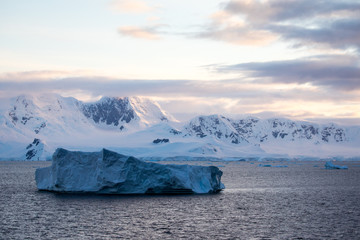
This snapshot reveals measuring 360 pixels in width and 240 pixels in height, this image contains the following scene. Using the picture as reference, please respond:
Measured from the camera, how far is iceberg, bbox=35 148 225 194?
43.9 metres

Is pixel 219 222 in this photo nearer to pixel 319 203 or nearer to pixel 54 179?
pixel 319 203

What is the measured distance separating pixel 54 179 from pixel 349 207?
27.4 metres

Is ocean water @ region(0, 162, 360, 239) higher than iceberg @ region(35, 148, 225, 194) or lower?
lower

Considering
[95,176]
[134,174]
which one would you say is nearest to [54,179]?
[95,176]

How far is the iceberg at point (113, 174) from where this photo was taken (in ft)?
144

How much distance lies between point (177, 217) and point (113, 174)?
1167 centimetres

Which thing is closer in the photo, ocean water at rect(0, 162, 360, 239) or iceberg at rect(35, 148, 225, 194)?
ocean water at rect(0, 162, 360, 239)

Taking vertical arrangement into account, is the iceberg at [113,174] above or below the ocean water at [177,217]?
above

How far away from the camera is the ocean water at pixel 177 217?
28.2 m

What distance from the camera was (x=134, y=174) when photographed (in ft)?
146

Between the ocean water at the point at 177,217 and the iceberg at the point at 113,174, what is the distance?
115 cm

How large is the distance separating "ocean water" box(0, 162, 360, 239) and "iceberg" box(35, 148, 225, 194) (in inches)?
45.4

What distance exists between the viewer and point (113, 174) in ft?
144

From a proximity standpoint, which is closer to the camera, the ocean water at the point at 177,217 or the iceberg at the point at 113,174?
the ocean water at the point at 177,217
